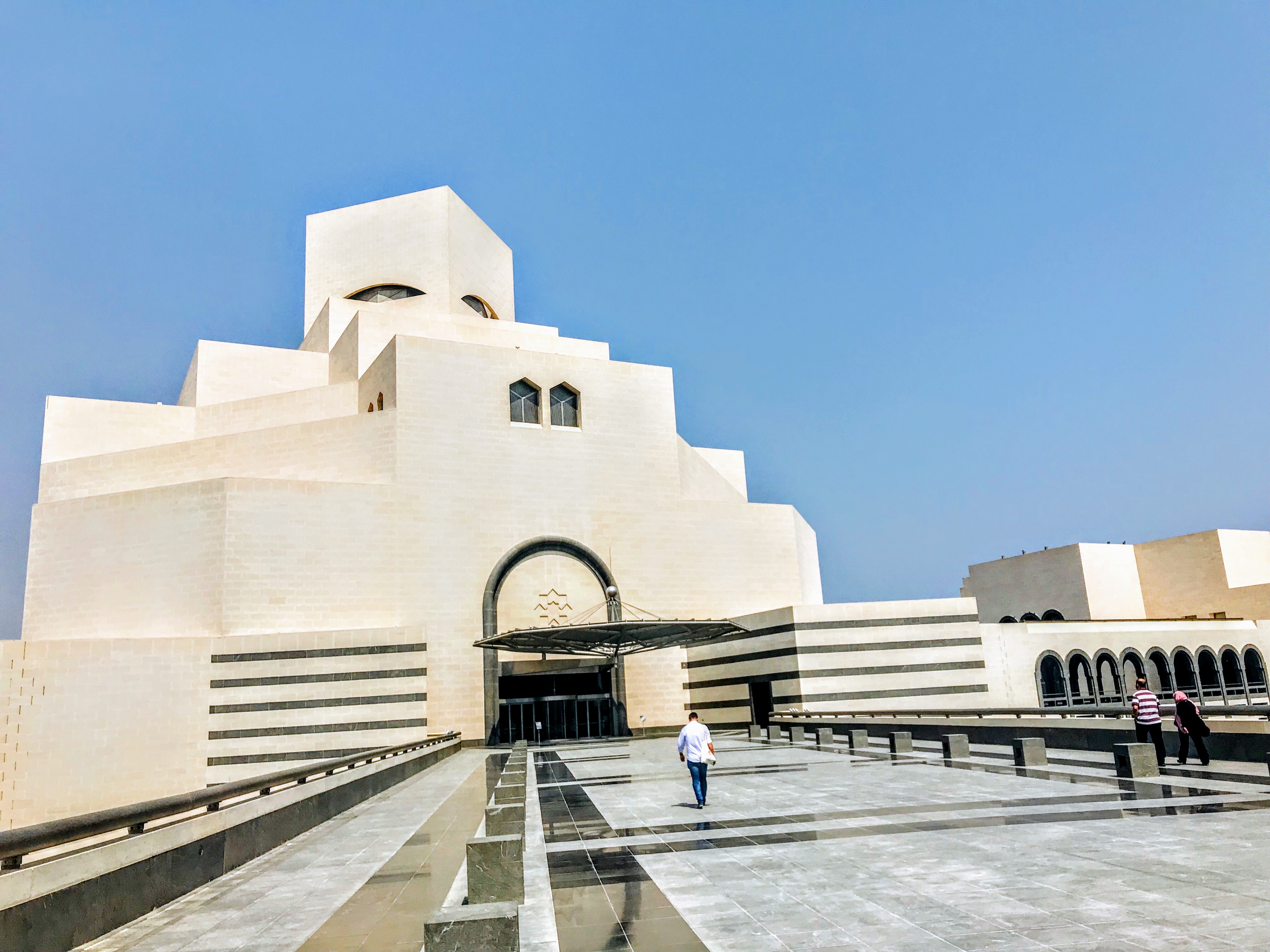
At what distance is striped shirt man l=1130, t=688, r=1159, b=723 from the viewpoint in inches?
669

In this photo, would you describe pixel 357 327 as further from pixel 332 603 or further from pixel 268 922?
pixel 268 922

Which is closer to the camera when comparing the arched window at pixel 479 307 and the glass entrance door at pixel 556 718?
the glass entrance door at pixel 556 718

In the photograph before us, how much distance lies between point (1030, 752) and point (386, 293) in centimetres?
4245

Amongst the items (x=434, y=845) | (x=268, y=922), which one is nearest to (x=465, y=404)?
(x=434, y=845)

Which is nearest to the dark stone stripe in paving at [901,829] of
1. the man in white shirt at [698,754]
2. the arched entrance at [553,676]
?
the man in white shirt at [698,754]

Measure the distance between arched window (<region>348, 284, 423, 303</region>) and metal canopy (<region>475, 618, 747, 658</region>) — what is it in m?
22.3

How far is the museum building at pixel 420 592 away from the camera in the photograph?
3369 centimetres

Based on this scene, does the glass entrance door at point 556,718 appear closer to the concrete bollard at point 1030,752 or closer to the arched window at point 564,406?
the arched window at point 564,406

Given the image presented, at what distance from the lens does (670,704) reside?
138ft

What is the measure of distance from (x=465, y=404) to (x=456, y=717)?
45.1ft

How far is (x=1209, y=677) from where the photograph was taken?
45562 millimetres

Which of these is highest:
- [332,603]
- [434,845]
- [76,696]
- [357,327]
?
[357,327]

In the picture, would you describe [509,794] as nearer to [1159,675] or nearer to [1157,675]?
[1159,675]

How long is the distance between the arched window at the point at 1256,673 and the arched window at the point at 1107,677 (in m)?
9.40
